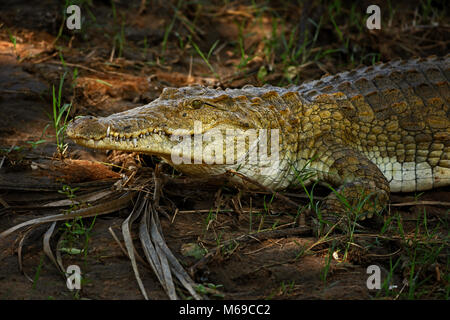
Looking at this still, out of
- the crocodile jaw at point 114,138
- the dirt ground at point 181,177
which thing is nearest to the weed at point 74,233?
the dirt ground at point 181,177

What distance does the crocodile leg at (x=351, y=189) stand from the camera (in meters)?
3.60

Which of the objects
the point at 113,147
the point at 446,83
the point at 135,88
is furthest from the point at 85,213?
the point at 446,83

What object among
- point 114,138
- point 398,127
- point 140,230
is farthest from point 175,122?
point 398,127

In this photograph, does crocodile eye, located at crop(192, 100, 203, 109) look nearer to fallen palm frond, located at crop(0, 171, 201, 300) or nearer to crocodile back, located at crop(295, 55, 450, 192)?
fallen palm frond, located at crop(0, 171, 201, 300)

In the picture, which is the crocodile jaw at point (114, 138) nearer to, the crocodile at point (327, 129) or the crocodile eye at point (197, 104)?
the crocodile at point (327, 129)

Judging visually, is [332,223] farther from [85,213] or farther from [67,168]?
[67,168]

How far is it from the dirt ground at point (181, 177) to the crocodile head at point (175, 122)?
0.41m

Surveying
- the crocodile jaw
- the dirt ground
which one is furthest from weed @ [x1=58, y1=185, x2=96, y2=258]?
the crocodile jaw

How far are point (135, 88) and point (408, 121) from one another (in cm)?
285

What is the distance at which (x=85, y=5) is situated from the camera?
22.3ft

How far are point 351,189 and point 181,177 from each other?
1.33m

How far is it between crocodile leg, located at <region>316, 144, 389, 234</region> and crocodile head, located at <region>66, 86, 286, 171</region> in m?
0.61

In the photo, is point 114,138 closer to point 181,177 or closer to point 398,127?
point 181,177

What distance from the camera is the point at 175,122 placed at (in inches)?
145
